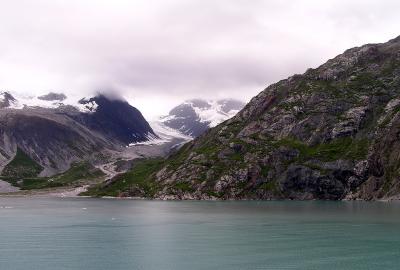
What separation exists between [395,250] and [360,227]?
48.4 m

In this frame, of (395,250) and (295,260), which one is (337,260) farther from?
(395,250)

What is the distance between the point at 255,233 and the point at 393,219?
61.6 meters

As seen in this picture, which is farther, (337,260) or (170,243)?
(170,243)

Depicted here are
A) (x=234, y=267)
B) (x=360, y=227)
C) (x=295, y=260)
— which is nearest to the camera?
(x=234, y=267)

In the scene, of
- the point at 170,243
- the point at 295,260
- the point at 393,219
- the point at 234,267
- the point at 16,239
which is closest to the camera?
the point at 234,267

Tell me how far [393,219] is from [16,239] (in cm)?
12643

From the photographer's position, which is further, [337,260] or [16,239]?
[16,239]

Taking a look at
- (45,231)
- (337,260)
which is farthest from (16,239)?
(337,260)

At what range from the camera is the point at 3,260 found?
11475cm

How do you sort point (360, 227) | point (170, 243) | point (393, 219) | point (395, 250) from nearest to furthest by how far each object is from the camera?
point (395, 250)
point (170, 243)
point (360, 227)
point (393, 219)

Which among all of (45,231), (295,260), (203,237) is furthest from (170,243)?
(45,231)

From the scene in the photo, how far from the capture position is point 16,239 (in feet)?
493

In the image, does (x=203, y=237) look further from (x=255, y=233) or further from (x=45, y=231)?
(x=45, y=231)

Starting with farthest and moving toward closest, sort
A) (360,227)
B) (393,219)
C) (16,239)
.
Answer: (393,219), (360,227), (16,239)
